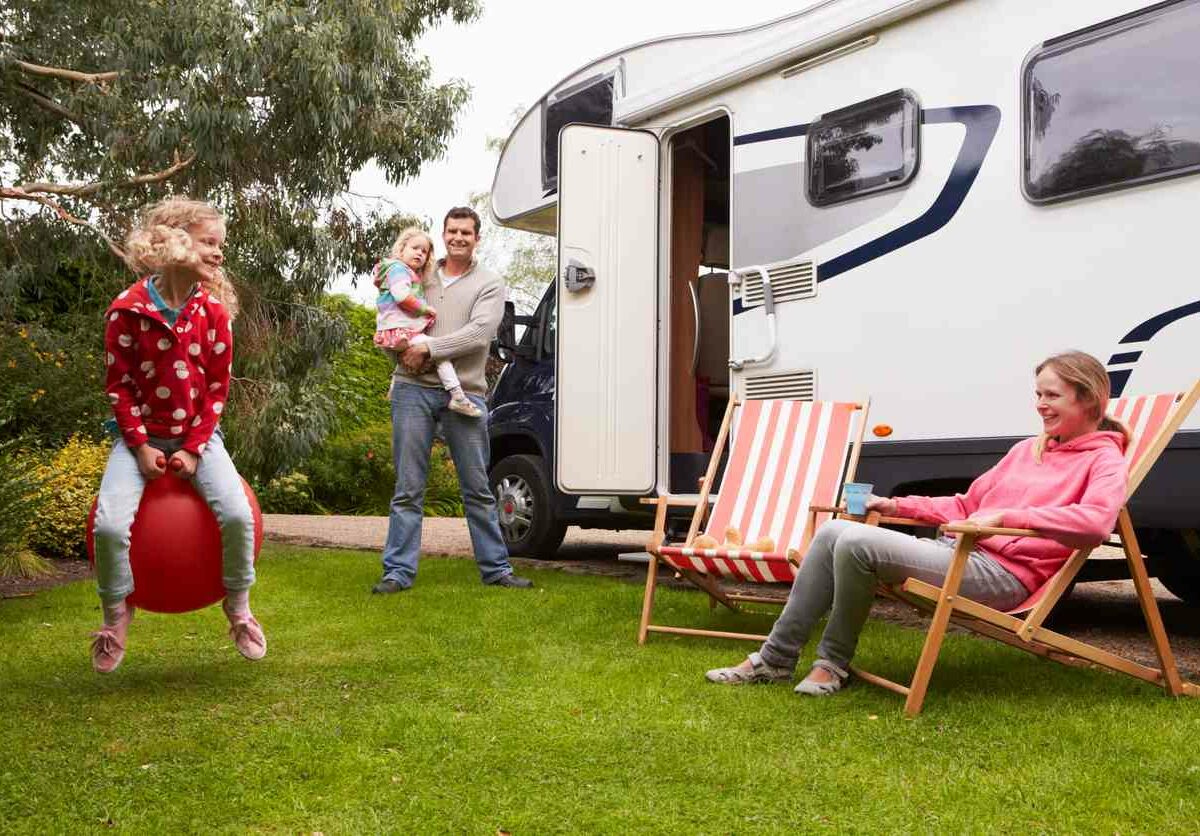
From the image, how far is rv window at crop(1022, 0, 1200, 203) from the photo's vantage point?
3980 millimetres

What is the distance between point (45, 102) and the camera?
10.0 meters

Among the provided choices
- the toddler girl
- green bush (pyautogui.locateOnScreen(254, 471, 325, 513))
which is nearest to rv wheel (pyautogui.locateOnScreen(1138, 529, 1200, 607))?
the toddler girl

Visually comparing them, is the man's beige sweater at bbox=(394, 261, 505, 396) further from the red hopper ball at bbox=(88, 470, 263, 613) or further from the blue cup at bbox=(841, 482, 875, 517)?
the blue cup at bbox=(841, 482, 875, 517)

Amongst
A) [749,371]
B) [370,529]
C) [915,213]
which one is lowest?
[370,529]

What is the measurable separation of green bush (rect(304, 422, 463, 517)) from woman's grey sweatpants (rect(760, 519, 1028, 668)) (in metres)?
9.58

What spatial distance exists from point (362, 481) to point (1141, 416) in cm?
1046

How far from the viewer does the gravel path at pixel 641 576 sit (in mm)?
4828

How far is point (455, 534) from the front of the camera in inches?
370

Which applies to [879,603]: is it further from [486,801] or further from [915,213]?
[486,801]

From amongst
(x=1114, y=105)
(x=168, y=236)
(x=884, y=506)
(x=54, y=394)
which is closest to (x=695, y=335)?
(x=1114, y=105)

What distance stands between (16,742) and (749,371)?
3484 millimetres

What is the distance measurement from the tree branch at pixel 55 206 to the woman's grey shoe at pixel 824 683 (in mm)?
7251

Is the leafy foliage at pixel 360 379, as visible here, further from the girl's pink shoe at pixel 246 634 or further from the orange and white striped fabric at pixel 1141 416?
the orange and white striped fabric at pixel 1141 416

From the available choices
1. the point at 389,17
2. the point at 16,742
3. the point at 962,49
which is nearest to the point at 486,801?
the point at 16,742
